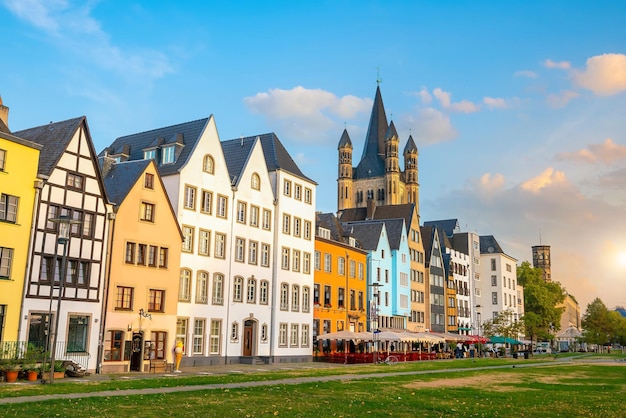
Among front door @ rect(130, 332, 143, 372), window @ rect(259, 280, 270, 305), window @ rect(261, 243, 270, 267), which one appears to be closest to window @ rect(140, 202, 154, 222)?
front door @ rect(130, 332, 143, 372)

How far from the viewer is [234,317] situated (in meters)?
52.2

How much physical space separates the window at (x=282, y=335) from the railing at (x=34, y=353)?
68.6ft

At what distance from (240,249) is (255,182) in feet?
19.0

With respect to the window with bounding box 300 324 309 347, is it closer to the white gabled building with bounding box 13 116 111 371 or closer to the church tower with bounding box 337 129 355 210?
the white gabled building with bounding box 13 116 111 371

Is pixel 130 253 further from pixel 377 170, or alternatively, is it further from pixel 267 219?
pixel 377 170

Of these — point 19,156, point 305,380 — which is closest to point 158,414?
point 305,380

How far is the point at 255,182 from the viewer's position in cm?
5581

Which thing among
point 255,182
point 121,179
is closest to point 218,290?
point 255,182

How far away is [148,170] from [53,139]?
6.18 meters

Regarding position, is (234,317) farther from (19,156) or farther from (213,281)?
(19,156)

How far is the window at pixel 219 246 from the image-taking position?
51062 mm

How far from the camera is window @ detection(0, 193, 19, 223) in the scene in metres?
35.1

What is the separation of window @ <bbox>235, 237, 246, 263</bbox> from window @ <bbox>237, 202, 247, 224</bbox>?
1.46m

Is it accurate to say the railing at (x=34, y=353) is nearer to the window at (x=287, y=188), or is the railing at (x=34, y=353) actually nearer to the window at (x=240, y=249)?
the window at (x=240, y=249)
